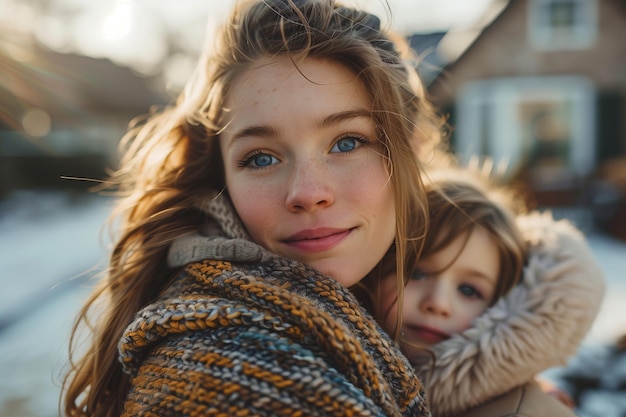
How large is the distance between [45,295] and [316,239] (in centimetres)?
595

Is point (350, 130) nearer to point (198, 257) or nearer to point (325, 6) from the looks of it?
point (325, 6)

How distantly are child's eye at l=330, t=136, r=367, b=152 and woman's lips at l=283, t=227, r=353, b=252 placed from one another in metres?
0.21

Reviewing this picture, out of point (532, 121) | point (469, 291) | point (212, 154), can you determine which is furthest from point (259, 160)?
point (532, 121)

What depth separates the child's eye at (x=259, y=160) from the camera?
140 centimetres

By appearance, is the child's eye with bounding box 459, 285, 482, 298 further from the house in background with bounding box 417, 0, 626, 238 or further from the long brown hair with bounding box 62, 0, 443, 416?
the house in background with bounding box 417, 0, 626, 238

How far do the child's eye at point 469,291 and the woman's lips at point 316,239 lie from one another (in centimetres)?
62

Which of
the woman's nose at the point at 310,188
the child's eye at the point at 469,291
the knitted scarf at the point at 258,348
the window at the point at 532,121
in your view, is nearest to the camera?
the knitted scarf at the point at 258,348

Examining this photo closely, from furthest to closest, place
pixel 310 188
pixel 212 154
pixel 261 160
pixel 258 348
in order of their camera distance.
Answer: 1. pixel 212 154
2. pixel 261 160
3. pixel 310 188
4. pixel 258 348

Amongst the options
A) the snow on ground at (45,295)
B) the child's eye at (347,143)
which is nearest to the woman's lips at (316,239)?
the child's eye at (347,143)

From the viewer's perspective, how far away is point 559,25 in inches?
549

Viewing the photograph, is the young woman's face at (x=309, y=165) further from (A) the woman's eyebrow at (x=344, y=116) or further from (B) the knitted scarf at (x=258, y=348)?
(B) the knitted scarf at (x=258, y=348)

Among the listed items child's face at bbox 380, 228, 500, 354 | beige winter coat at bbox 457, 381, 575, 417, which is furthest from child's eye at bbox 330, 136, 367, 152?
beige winter coat at bbox 457, 381, 575, 417

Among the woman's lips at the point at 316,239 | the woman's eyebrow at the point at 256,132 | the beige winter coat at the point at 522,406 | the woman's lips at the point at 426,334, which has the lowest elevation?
the beige winter coat at the point at 522,406

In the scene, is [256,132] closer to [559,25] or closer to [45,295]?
[45,295]
